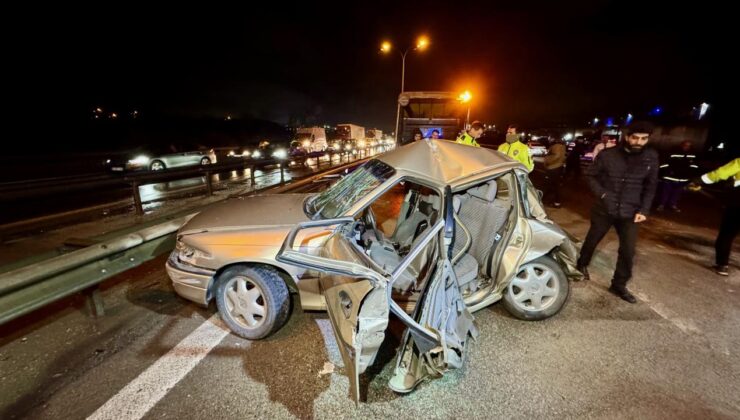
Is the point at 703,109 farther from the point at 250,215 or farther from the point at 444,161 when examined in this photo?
the point at 250,215

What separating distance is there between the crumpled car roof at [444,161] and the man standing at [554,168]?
5078 millimetres

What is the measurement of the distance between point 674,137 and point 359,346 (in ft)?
127

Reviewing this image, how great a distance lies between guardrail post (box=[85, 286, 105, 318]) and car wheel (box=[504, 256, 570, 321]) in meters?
3.93

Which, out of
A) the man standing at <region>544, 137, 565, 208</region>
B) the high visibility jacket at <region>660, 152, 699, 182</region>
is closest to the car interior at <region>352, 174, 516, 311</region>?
the man standing at <region>544, 137, 565, 208</region>

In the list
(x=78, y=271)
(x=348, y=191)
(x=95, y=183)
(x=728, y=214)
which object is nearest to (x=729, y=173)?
(x=728, y=214)

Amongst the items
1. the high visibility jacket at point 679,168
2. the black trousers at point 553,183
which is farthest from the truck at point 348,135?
the high visibility jacket at point 679,168

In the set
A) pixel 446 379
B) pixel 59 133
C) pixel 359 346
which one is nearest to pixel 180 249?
pixel 359 346

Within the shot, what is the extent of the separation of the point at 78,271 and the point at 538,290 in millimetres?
4077

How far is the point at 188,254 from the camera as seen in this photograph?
2.91 meters

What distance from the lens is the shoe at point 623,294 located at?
3.59 m

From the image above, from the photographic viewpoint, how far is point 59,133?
3331 centimetres

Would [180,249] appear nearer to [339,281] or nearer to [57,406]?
[57,406]

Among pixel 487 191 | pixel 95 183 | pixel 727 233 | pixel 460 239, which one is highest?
pixel 487 191

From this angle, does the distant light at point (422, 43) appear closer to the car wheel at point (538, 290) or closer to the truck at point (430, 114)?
the truck at point (430, 114)
